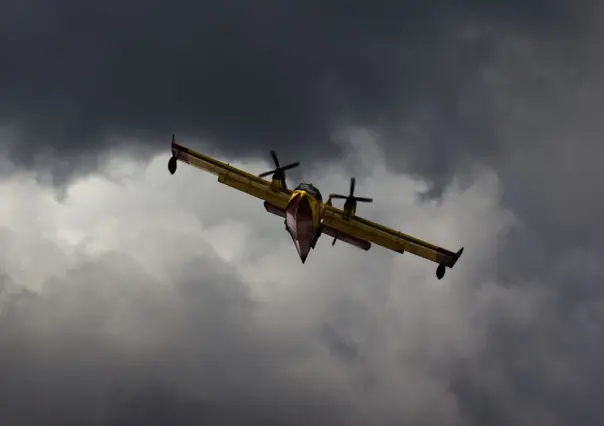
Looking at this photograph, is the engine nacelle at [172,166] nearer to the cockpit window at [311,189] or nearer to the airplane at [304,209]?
the airplane at [304,209]

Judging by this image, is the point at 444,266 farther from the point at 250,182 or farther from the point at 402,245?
the point at 250,182

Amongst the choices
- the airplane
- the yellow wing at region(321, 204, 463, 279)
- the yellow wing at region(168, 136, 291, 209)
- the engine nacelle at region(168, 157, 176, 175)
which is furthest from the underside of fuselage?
the engine nacelle at region(168, 157, 176, 175)

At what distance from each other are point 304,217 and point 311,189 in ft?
11.7

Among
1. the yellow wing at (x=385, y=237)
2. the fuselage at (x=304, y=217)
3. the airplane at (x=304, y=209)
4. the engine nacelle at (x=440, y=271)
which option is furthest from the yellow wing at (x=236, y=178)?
the engine nacelle at (x=440, y=271)

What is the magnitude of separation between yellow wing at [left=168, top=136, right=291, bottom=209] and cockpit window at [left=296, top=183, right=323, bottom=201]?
249cm

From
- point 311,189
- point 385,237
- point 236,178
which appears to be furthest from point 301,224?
point 385,237


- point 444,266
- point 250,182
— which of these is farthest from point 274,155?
point 444,266

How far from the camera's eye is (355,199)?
249 feet

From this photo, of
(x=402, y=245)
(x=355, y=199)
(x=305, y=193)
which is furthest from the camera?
(x=402, y=245)

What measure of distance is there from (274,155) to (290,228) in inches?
300

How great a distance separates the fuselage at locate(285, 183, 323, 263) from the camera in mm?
70938

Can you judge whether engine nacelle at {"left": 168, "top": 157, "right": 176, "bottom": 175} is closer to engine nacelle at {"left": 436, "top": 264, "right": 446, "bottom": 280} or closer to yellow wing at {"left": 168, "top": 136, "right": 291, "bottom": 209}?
yellow wing at {"left": 168, "top": 136, "right": 291, "bottom": 209}

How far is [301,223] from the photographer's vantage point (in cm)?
7175

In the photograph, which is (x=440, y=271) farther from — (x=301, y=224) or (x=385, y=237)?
(x=301, y=224)
